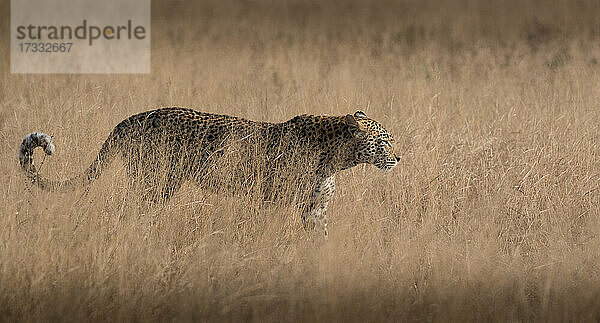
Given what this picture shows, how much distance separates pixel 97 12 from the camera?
42.1 feet

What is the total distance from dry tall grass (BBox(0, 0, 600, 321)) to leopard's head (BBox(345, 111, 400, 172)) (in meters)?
0.30

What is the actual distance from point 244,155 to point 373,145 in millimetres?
726

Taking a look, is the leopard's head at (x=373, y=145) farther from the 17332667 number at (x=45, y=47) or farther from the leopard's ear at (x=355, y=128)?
the 17332667 number at (x=45, y=47)

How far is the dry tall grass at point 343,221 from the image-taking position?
3.70m

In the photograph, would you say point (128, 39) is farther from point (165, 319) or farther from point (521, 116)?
point (165, 319)

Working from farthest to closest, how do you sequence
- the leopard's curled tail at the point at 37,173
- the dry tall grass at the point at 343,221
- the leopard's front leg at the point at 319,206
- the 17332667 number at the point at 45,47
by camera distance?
the 17332667 number at the point at 45,47
the leopard's front leg at the point at 319,206
the leopard's curled tail at the point at 37,173
the dry tall grass at the point at 343,221

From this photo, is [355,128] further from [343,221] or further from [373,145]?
[343,221]

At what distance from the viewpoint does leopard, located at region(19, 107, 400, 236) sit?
468cm

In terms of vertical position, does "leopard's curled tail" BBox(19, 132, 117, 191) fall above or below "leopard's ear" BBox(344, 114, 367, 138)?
below

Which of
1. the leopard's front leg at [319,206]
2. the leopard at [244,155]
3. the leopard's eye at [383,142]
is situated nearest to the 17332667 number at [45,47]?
the leopard at [244,155]

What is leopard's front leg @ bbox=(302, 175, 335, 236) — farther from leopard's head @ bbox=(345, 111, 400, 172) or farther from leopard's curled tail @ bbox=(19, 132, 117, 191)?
leopard's curled tail @ bbox=(19, 132, 117, 191)

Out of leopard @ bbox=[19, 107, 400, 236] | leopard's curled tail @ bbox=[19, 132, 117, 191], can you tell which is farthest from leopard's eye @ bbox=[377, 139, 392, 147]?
leopard's curled tail @ bbox=[19, 132, 117, 191]

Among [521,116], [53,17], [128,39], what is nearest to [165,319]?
[521,116]

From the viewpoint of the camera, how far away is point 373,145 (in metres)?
4.69
